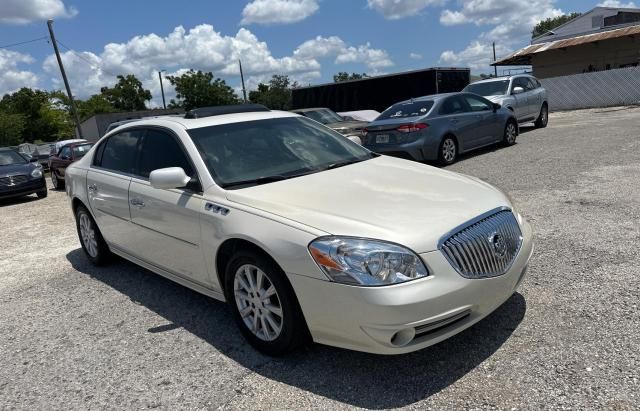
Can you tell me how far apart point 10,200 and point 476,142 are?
12116mm

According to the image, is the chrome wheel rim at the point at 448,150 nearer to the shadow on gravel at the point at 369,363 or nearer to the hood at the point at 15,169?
the shadow on gravel at the point at 369,363

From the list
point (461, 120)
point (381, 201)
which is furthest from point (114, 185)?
point (461, 120)

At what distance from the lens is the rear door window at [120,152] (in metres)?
4.90

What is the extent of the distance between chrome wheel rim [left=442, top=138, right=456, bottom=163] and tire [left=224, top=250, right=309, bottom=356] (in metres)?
7.85

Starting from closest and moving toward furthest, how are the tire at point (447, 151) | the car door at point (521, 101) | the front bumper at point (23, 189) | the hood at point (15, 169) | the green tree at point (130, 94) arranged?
the tire at point (447, 151) → the front bumper at point (23, 189) → the hood at point (15, 169) → the car door at point (521, 101) → the green tree at point (130, 94)

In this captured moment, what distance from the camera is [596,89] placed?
78.6 feet

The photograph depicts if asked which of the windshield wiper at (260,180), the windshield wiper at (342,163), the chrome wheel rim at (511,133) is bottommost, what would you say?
the chrome wheel rim at (511,133)

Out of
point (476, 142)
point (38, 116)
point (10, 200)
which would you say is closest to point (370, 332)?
point (476, 142)

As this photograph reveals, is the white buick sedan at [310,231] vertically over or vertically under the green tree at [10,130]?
under

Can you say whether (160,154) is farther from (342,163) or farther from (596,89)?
(596,89)

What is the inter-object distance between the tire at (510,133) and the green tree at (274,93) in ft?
175

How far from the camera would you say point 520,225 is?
3580 mm

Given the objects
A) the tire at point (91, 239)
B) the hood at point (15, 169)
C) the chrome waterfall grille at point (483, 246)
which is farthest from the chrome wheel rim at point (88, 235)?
the hood at point (15, 169)

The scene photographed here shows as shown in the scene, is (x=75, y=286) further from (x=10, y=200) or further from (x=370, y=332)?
(x=10, y=200)
